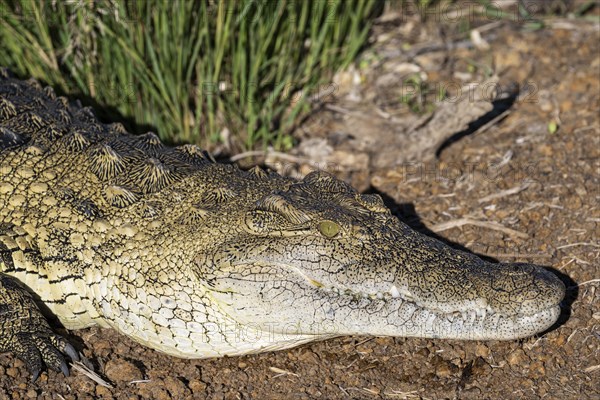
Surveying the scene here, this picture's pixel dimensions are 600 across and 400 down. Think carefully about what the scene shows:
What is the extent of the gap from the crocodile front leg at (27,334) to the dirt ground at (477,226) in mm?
92

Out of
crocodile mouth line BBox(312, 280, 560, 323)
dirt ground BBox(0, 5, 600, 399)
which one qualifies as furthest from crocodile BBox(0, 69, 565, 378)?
dirt ground BBox(0, 5, 600, 399)

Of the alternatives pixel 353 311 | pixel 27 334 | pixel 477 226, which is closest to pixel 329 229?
pixel 353 311

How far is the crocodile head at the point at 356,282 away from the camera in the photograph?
356cm

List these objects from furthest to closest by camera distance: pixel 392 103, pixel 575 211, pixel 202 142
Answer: pixel 392 103 → pixel 202 142 → pixel 575 211

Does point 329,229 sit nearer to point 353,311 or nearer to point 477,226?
point 353,311

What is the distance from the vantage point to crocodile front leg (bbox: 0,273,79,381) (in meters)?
3.90

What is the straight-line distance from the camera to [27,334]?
3975 mm

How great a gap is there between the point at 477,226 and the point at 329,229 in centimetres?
156

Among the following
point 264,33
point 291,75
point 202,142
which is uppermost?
point 264,33

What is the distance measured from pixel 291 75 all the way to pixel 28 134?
2.19 meters

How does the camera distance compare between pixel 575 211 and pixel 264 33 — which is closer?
pixel 575 211

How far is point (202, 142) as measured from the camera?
5.82 metres

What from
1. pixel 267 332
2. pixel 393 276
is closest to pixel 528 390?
pixel 393 276

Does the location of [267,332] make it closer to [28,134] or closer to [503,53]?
[28,134]
